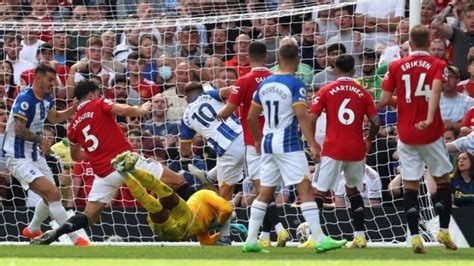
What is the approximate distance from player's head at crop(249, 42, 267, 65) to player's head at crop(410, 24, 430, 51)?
1.75 m

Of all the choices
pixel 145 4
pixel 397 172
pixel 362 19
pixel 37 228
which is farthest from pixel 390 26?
pixel 37 228

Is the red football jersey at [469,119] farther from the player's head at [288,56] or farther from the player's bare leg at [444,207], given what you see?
the player's head at [288,56]

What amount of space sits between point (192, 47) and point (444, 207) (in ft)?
22.5

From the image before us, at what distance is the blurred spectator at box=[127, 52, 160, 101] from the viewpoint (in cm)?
2020

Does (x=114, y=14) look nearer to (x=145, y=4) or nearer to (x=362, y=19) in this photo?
(x=145, y=4)

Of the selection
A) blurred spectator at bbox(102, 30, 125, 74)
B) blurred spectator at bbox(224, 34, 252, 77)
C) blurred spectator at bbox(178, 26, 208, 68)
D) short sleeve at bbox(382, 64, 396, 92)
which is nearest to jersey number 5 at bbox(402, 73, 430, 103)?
short sleeve at bbox(382, 64, 396, 92)

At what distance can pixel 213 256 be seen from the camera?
13.4 m

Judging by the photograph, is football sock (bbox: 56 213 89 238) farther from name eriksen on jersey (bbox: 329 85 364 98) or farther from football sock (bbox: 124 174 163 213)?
name eriksen on jersey (bbox: 329 85 364 98)

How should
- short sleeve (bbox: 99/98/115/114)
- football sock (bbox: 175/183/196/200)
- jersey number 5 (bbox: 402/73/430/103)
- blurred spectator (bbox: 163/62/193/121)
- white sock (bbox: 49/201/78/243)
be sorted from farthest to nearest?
blurred spectator (bbox: 163/62/193/121)
football sock (bbox: 175/183/196/200)
white sock (bbox: 49/201/78/243)
short sleeve (bbox: 99/98/115/114)
jersey number 5 (bbox: 402/73/430/103)

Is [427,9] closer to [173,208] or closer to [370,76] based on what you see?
[370,76]

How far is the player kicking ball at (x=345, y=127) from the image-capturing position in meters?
15.1

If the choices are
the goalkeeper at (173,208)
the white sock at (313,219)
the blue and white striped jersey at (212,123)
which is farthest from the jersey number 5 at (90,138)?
the white sock at (313,219)

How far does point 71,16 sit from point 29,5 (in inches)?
32.1

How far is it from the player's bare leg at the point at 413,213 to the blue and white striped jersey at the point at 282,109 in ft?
4.23
